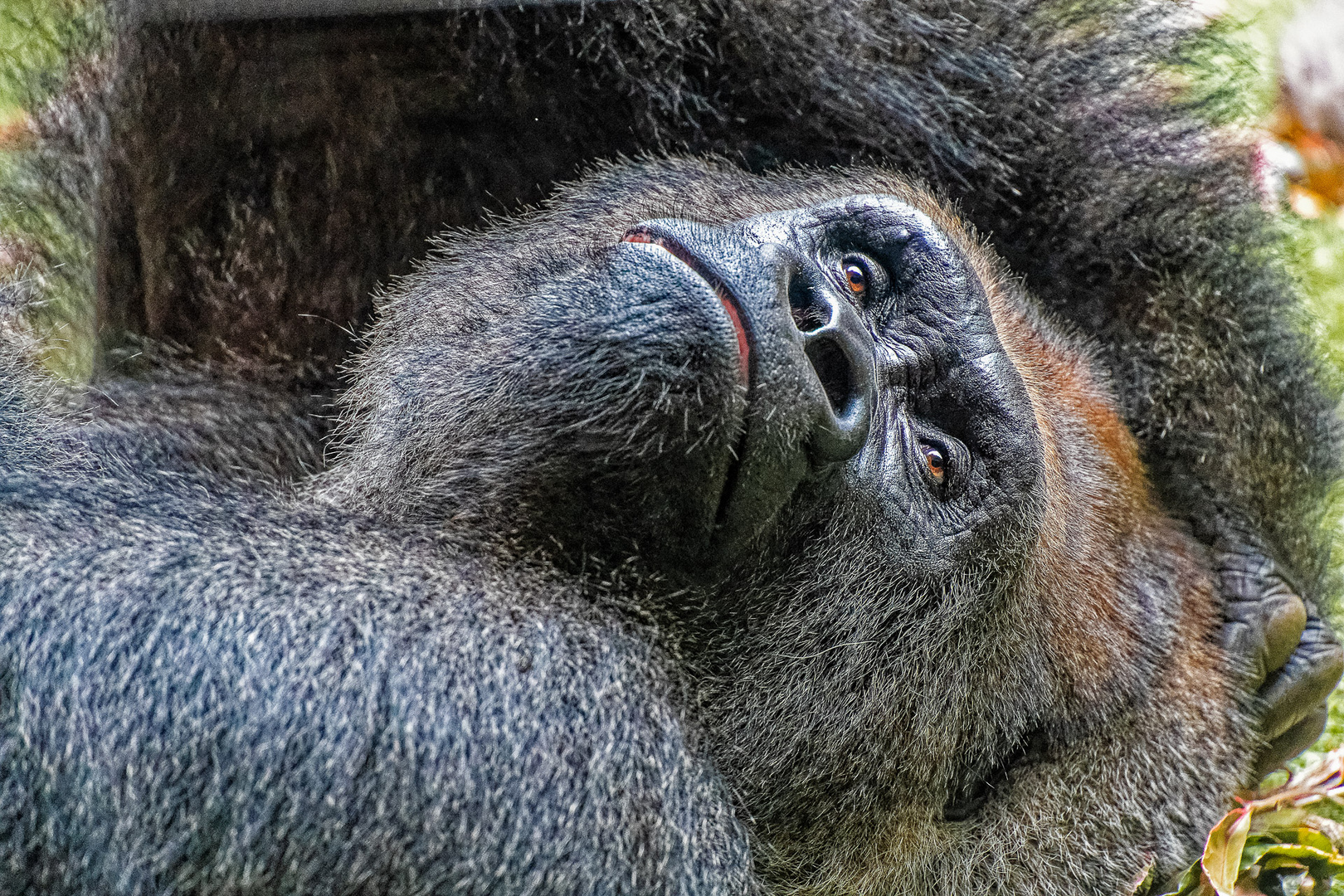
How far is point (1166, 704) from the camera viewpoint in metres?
2.49

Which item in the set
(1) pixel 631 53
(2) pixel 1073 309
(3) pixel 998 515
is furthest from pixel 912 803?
(1) pixel 631 53

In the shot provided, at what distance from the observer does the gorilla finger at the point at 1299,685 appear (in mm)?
2674

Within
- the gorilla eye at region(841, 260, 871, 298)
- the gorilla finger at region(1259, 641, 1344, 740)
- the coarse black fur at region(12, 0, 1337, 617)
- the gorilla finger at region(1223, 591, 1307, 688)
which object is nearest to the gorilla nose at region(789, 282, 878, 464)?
the gorilla eye at region(841, 260, 871, 298)

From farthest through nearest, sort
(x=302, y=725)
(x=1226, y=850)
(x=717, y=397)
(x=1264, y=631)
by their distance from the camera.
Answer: (x=1264, y=631) < (x=1226, y=850) < (x=717, y=397) < (x=302, y=725)

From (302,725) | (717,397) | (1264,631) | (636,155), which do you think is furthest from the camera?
(1264,631)

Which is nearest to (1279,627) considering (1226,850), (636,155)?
(1226,850)

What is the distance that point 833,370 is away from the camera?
6.27ft

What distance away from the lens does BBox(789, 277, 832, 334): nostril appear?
1.92m

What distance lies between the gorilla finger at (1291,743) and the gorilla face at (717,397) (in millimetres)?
1098

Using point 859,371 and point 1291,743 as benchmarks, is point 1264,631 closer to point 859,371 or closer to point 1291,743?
point 1291,743

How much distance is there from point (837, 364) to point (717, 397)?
27 cm

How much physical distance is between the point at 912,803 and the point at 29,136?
6.73 feet

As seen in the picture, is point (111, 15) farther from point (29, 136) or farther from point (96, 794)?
point (96, 794)

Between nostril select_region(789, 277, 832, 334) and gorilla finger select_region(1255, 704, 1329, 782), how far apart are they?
1540mm
